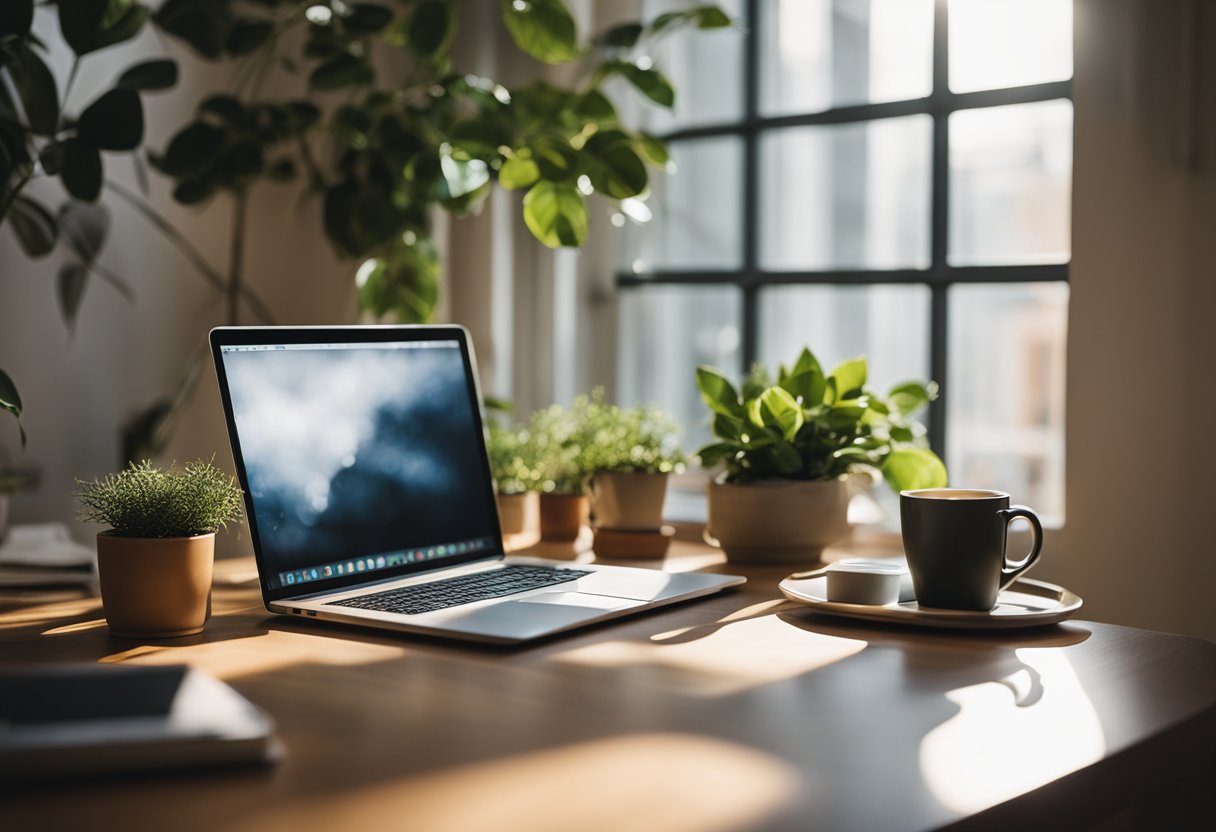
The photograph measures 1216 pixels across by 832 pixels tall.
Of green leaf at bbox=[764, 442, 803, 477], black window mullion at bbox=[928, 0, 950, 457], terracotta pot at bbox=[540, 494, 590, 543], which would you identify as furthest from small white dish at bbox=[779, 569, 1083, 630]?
black window mullion at bbox=[928, 0, 950, 457]

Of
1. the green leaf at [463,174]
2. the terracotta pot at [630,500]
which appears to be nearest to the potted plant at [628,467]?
the terracotta pot at [630,500]

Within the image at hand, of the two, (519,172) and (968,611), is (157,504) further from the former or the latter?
(519,172)

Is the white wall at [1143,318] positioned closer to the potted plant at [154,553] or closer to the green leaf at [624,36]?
the green leaf at [624,36]

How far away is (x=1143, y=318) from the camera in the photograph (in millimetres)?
1582

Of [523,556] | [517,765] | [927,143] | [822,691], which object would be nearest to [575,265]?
Result: [927,143]

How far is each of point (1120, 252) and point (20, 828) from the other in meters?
1.44

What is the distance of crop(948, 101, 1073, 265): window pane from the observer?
1770mm

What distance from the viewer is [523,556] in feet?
4.97

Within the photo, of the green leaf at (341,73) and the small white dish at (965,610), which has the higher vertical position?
the green leaf at (341,73)

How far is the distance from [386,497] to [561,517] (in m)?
0.42

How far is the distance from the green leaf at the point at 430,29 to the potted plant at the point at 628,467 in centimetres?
61

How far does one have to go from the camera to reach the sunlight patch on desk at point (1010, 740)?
68 cm

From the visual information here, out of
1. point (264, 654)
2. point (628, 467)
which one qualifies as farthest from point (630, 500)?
point (264, 654)

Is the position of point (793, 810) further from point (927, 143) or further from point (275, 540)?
point (927, 143)
